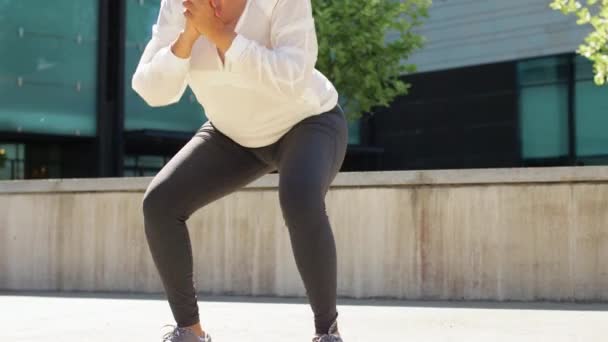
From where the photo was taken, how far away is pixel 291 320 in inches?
219

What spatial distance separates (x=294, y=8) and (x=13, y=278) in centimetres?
640

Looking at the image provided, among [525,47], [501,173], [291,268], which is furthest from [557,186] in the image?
[525,47]

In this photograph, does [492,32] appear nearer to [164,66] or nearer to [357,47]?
[357,47]

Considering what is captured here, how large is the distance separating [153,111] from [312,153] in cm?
1747

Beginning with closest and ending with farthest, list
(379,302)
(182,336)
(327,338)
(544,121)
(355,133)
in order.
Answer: (327,338)
(182,336)
(379,302)
(544,121)
(355,133)

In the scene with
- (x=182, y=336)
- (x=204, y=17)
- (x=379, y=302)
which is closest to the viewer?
(x=204, y=17)

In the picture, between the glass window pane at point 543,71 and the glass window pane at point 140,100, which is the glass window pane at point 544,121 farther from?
the glass window pane at point 140,100

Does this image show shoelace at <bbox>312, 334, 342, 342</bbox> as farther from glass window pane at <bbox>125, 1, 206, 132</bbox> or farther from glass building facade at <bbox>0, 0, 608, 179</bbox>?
glass window pane at <bbox>125, 1, 206, 132</bbox>

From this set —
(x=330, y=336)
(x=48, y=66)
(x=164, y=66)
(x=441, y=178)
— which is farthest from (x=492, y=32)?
(x=330, y=336)

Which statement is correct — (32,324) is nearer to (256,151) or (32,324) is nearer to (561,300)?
(256,151)

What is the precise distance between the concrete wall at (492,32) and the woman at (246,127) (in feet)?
63.6

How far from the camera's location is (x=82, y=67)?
1936 cm

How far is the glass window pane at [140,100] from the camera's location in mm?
20172

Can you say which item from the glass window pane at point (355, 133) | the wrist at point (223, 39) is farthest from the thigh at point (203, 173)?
the glass window pane at point (355, 133)
